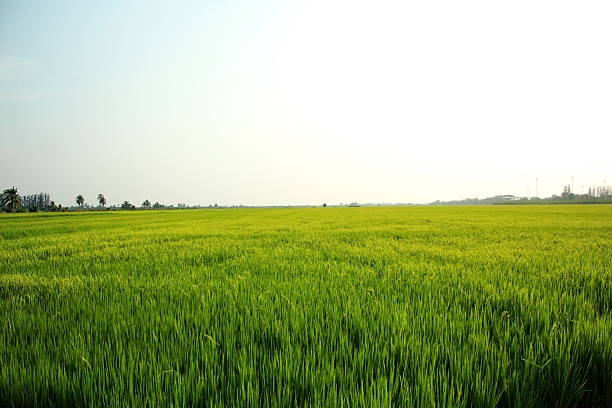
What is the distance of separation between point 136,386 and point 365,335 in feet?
4.79

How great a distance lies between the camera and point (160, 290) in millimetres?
3039

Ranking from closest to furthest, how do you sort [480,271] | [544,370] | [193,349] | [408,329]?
1. [544,370]
2. [193,349]
3. [408,329]
4. [480,271]

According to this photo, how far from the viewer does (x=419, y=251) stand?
18.4 ft

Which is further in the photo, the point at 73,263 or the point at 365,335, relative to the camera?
the point at 73,263

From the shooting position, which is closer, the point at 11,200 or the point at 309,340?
the point at 309,340

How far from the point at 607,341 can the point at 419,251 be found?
3.92 metres

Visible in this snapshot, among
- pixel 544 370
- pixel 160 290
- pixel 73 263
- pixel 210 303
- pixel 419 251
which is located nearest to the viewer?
pixel 544 370

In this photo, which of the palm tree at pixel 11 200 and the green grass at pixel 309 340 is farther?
the palm tree at pixel 11 200

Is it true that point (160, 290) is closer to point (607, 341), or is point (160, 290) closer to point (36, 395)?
point (36, 395)

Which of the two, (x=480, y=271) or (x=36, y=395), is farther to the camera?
(x=480, y=271)

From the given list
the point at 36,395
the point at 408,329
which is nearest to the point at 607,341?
the point at 408,329

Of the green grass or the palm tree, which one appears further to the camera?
the palm tree

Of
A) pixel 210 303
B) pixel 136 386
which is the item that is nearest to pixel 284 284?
pixel 210 303

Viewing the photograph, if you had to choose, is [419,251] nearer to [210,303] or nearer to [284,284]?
[284,284]
